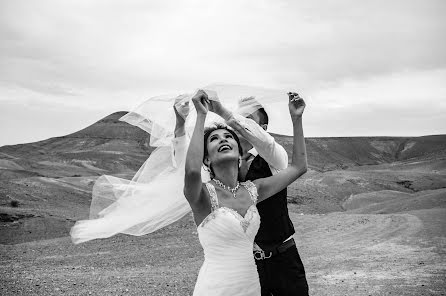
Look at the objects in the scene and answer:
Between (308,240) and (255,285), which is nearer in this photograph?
(255,285)

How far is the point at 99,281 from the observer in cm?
1128

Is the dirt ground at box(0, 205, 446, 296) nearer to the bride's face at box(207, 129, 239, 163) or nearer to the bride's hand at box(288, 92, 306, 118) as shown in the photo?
the bride's hand at box(288, 92, 306, 118)

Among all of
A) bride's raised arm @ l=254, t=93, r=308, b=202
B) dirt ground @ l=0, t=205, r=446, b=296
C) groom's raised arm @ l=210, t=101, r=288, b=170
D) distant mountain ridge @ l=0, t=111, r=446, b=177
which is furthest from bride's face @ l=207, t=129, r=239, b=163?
distant mountain ridge @ l=0, t=111, r=446, b=177

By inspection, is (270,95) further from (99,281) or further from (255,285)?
(99,281)

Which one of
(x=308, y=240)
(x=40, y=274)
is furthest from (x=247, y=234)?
(x=308, y=240)

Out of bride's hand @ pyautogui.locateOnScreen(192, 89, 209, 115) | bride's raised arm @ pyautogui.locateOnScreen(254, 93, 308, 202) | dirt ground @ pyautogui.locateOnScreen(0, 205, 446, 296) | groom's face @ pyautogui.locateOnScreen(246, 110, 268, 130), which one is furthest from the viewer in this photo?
dirt ground @ pyautogui.locateOnScreen(0, 205, 446, 296)

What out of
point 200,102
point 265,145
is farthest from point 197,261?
point 200,102

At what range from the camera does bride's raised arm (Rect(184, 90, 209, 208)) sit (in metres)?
3.05

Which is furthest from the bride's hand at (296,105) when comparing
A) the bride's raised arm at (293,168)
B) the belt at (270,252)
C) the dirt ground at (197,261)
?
the dirt ground at (197,261)

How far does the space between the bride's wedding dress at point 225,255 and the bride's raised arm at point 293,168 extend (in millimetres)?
403

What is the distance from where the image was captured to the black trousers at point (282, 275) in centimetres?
366

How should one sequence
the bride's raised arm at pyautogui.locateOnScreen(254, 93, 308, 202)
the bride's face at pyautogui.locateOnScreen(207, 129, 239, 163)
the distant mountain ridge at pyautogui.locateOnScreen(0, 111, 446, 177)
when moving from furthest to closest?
the distant mountain ridge at pyautogui.locateOnScreen(0, 111, 446, 177) < the bride's raised arm at pyautogui.locateOnScreen(254, 93, 308, 202) < the bride's face at pyautogui.locateOnScreen(207, 129, 239, 163)

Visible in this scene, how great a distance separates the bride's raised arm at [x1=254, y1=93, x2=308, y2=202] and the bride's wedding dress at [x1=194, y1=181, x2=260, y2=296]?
1.32ft

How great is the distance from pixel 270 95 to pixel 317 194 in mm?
36223
